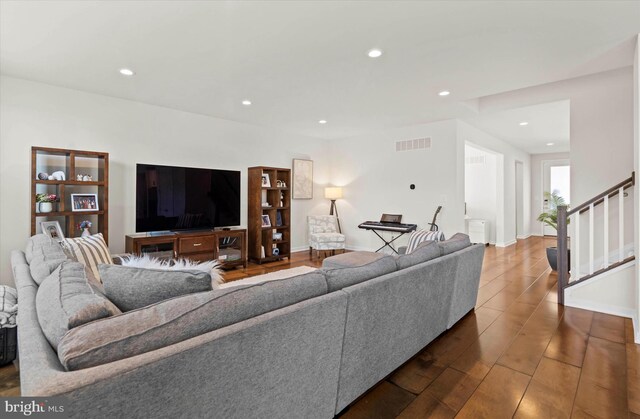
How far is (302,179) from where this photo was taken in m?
6.53

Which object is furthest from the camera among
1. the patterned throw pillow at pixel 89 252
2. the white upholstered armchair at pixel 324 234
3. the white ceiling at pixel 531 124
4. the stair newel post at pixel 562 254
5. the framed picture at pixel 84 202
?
the white upholstered armchair at pixel 324 234

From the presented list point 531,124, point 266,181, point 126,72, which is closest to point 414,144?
point 531,124

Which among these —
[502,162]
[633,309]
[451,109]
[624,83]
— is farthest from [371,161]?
Answer: [633,309]

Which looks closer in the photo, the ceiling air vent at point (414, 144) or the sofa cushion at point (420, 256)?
the sofa cushion at point (420, 256)

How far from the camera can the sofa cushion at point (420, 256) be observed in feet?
6.92

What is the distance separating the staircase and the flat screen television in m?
4.55

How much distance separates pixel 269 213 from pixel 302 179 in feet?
3.81

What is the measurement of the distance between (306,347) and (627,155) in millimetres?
4332

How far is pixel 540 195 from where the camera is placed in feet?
29.4

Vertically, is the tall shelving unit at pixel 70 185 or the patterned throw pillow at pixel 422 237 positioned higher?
the tall shelving unit at pixel 70 185

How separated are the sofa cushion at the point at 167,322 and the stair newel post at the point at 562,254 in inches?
130

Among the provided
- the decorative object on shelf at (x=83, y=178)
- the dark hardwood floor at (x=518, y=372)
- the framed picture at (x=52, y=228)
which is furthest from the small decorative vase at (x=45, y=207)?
the dark hardwood floor at (x=518, y=372)

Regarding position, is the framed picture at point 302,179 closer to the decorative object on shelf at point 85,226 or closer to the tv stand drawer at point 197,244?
the tv stand drawer at point 197,244

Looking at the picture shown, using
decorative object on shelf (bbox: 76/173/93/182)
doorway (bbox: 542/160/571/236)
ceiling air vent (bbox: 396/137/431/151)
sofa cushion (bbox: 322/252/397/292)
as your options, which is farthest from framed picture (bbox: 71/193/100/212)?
doorway (bbox: 542/160/571/236)
